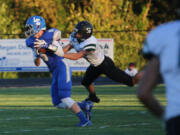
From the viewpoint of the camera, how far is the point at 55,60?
7.72 metres

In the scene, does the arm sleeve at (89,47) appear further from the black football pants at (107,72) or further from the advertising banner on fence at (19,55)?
the advertising banner on fence at (19,55)

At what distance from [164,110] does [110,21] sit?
2639cm

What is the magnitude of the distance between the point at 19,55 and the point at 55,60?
48.0 feet

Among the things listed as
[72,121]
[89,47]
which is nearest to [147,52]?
[89,47]

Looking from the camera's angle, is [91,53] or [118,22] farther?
[118,22]

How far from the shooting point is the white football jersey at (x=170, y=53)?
272 centimetres

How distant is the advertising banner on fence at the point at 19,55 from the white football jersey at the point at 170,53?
63.4ft

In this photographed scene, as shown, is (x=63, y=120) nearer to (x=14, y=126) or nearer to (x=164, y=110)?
(x=14, y=126)

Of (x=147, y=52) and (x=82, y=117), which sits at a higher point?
(x=147, y=52)

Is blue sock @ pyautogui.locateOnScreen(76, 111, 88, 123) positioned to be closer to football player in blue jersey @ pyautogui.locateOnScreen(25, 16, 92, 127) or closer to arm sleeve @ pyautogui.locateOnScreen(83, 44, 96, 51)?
football player in blue jersey @ pyautogui.locateOnScreen(25, 16, 92, 127)

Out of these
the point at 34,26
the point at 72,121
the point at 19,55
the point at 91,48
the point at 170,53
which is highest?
the point at 170,53

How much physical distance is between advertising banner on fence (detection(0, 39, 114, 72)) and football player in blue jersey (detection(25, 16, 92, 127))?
14.2 meters

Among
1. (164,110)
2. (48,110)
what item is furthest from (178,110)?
(48,110)

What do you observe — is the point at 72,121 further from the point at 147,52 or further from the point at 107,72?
the point at 147,52
